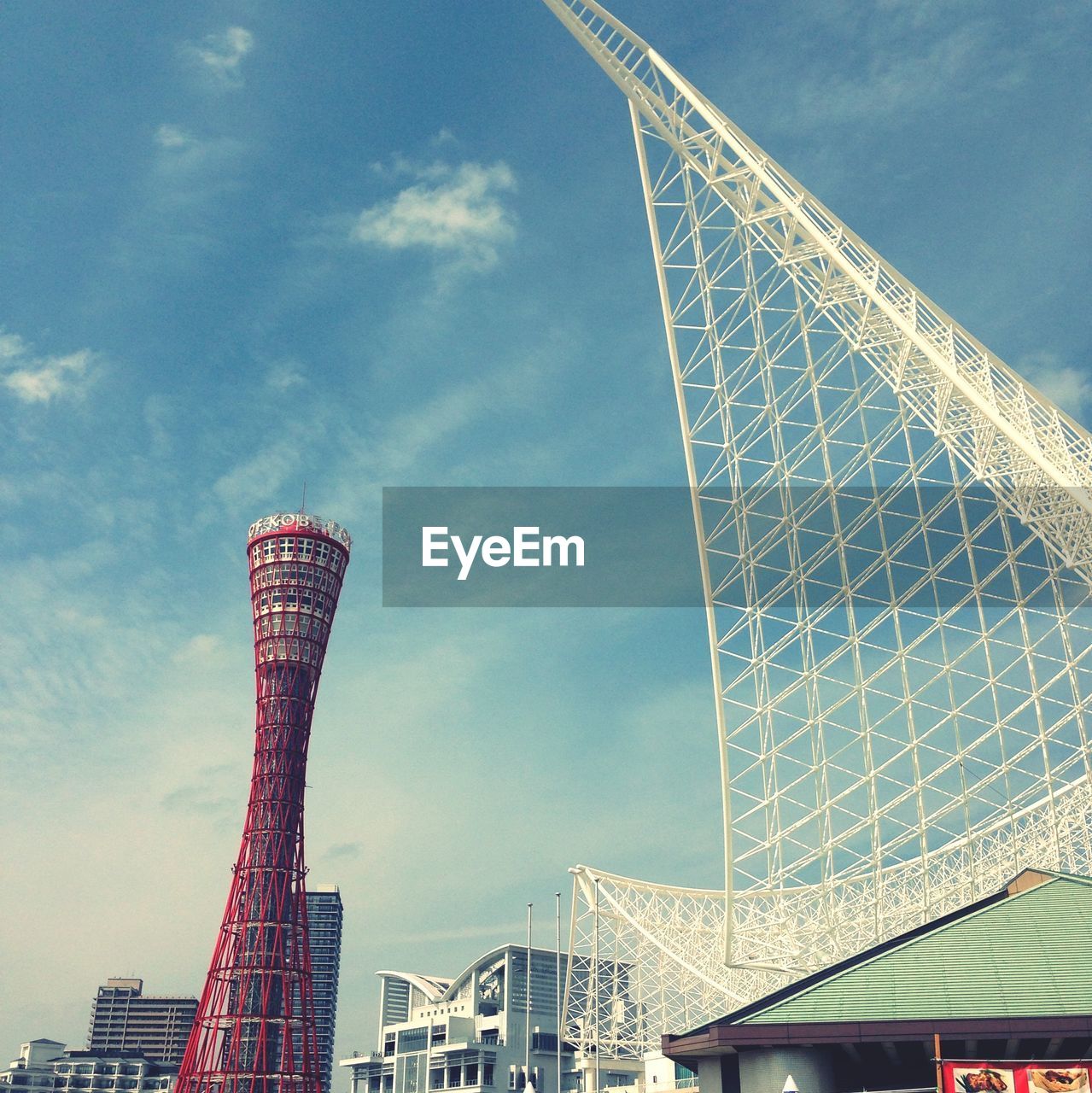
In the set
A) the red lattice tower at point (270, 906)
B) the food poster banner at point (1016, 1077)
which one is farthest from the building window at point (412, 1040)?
the food poster banner at point (1016, 1077)

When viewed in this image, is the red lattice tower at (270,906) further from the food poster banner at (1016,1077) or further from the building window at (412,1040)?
the food poster banner at (1016,1077)

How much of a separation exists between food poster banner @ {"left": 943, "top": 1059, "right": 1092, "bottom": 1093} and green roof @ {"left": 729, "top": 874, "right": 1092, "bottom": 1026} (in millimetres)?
8223

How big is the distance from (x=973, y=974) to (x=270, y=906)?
7891 centimetres

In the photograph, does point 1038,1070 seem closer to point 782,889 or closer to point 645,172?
point 782,889

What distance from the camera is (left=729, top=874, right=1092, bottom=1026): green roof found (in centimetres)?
4141

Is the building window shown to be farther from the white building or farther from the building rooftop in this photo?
the building rooftop

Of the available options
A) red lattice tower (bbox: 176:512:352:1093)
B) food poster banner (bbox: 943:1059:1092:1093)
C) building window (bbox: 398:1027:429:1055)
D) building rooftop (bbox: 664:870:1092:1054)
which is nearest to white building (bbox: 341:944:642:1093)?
building window (bbox: 398:1027:429:1055)

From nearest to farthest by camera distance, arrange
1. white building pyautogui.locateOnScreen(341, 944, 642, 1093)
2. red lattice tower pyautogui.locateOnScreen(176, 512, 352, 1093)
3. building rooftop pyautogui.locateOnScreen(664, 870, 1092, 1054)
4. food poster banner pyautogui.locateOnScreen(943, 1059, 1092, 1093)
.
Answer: food poster banner pyautogui.locateOnScreen(943, 1059, 1092, 1093) < building rooftop pyautogui.locateOnScreen(664, 870, 1092, 1054) < red lattice tower pyautogui.locateOnScreen(176, 512, 352, 1093) < white building pyautogui.locateOnScreen(341, 944, 642, 1093)

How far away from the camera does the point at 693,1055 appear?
154 ft

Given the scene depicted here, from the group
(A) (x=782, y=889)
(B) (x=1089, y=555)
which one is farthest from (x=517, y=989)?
(B) (x=1089, y=555)

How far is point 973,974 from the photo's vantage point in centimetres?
4325

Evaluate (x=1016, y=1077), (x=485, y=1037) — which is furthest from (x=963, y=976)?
(x=485, y=1037)

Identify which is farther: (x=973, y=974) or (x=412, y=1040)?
(x=412, y=1040)

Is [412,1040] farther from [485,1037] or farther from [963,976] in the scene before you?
[963,976]
